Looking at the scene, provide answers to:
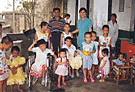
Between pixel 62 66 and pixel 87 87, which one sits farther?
pixel 62 66

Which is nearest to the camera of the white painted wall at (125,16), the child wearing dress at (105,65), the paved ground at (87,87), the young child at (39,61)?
the paved ground at (87,87)

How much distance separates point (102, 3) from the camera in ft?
19.0

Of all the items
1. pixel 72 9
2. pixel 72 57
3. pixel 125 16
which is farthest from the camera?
pixel 72 9

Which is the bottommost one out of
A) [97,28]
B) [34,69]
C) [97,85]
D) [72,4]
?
[97,85]

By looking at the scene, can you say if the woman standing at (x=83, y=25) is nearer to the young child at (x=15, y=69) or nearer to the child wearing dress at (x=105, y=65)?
the child wearing dress at (x=105, y=65)

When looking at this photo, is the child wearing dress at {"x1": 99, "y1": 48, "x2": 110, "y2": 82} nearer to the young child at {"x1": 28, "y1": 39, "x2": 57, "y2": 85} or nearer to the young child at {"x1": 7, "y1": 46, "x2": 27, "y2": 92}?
the young child at {"x1": 28, "y1": 39, "x2": 57, "y2": 85}

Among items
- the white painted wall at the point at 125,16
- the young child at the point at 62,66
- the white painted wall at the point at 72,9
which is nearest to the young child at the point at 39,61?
the young child at the point at 62,66

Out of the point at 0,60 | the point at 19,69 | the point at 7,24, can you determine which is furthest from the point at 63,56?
the point at 7,24

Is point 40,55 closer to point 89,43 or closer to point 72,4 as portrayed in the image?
point 89,43

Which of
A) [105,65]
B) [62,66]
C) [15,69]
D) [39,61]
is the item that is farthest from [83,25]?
[15,69]

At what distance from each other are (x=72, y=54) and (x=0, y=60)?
191 centimetres

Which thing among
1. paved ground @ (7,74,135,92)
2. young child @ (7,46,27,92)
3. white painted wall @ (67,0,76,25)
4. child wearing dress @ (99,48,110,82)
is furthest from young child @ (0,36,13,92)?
white painted wall @ (67,0,76,25)

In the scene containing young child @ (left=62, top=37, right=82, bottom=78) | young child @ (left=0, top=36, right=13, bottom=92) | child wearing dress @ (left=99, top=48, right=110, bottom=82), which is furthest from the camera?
young child @ (left=62, top=37, right=82, bottom=78)

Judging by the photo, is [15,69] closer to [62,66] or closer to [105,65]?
[62,66]
